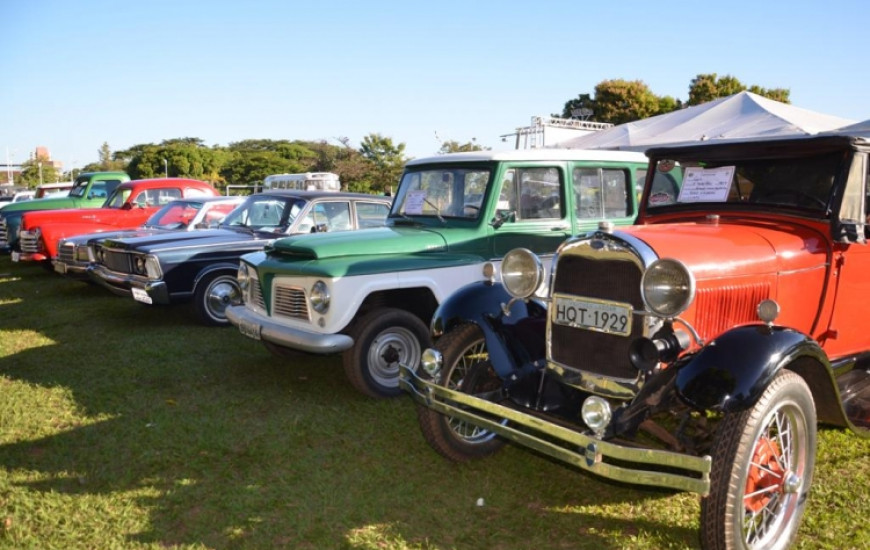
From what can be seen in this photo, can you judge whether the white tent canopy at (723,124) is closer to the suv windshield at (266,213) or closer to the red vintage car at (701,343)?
the suv windshield at (266,213)

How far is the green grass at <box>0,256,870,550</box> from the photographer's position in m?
3.08

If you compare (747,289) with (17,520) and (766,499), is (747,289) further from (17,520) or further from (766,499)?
(17,520)

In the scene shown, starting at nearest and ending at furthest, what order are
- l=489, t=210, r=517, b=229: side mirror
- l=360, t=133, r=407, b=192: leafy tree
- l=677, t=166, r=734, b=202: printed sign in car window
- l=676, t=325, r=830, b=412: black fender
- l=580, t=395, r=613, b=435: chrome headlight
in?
1. l=676, t=325, r=830, b=412: black fender
2. l=580, t=395, r=613, b=435: chrome headlight
3. l=677, t=166, r=734, b=202: printed sign in car window
4. l=489, t=210, r=517, b=229: side mirror
5. l=360, t=133, r=407, b=192: leafy tree

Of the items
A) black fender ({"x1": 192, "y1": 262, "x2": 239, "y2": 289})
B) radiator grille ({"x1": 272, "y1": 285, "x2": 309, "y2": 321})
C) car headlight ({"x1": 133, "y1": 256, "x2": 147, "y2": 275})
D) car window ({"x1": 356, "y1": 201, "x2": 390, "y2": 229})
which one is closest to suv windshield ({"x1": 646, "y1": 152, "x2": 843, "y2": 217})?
radiator grille ({"x1": 272, "y1": 285, "x2": 309, "y2": 321})

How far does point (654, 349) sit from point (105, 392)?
4307 millimetres

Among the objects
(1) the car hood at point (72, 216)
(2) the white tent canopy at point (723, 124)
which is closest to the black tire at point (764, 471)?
(2) the white tent canopy at point (723, 124)

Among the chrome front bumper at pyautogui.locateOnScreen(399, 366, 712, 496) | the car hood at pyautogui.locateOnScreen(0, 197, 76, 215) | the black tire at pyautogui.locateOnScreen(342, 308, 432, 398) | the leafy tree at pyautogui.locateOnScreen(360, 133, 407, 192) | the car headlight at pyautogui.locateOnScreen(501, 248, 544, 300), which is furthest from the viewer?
the leafy tree at pyautogui.locateOnScreen(360, 133, 407, 192)

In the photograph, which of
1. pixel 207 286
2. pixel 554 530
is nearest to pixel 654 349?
pixel 554 530

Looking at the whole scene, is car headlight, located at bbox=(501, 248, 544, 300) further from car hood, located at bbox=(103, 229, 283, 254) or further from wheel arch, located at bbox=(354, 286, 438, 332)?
car hood, located at bbox=(103, 229, 283, 254)

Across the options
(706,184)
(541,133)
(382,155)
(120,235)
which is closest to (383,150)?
(382,155)

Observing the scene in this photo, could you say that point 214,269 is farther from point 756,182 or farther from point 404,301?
point 756,182

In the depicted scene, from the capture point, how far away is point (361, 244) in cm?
505

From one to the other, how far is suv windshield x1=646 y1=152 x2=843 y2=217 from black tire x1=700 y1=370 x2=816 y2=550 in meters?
1.30

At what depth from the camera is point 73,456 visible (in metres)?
3.94
